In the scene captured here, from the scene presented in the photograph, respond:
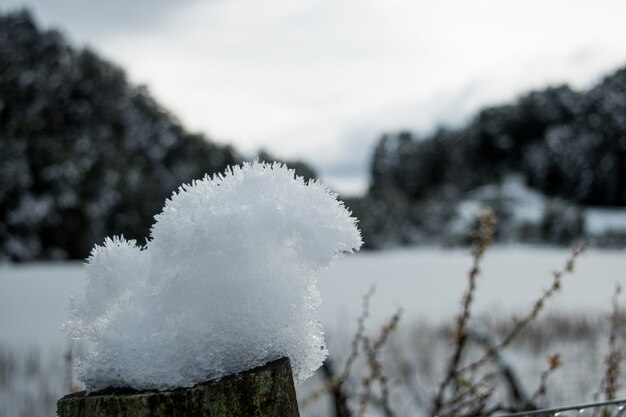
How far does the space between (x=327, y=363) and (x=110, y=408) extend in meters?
2.36

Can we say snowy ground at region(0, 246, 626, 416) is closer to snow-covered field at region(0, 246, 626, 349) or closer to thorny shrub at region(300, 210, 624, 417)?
snow-covered field at region(0, 246, 626, 349)

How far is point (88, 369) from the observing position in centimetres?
82

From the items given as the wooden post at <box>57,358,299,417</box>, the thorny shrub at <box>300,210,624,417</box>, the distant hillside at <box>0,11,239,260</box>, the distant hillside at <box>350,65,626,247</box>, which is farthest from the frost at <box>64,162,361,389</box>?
the distant hillside at <box>350,65,626,247</box>

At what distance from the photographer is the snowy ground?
8.27 m

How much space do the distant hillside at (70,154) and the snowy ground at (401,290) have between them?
365cm

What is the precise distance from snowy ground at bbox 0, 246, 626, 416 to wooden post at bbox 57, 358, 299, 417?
5.64m

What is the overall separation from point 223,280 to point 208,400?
0.15 m

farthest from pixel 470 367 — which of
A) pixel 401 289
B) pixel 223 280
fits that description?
pixel 401 289

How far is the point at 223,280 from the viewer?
31.3 inches

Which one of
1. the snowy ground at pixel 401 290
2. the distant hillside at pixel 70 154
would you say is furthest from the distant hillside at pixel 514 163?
the distant hillside at pixel 70 154

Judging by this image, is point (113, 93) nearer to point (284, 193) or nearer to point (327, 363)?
point (327, 363)

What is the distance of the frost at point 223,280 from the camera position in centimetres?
78

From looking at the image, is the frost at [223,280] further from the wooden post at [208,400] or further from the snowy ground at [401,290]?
the snowy ground at [401,290]

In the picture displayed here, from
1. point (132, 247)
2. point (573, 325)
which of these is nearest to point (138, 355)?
point (132, 247)
